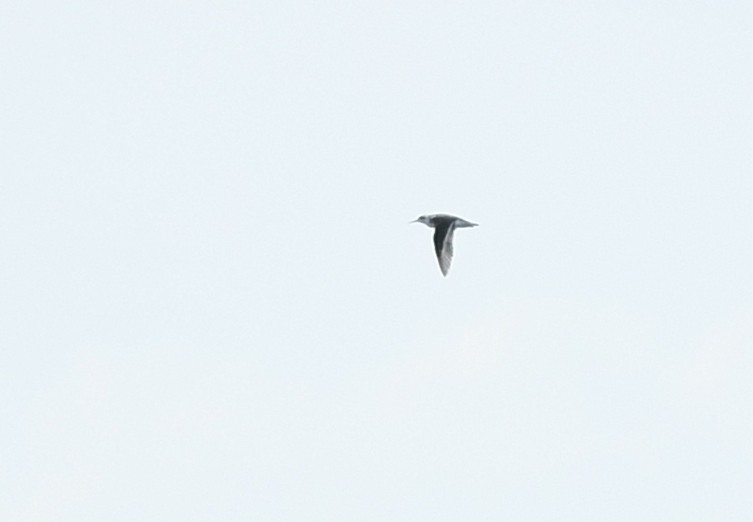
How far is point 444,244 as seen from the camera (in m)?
87.4

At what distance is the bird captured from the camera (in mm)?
87000

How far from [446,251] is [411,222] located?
148 inches

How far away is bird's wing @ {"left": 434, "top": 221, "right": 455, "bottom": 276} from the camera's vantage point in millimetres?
86812

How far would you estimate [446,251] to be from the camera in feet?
286

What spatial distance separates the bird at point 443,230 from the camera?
8700 cm

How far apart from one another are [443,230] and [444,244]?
3.16 feet

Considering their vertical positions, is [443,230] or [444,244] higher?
[443,230]

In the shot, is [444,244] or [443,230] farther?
[443,230]

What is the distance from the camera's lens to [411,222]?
9025cm

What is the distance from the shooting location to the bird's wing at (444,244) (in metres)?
86.8
